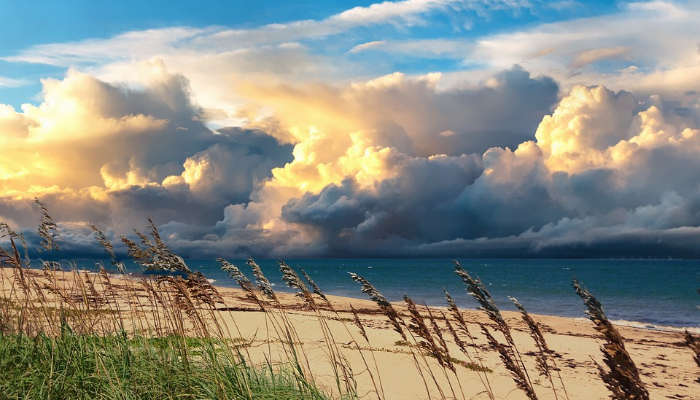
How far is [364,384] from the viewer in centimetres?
1052

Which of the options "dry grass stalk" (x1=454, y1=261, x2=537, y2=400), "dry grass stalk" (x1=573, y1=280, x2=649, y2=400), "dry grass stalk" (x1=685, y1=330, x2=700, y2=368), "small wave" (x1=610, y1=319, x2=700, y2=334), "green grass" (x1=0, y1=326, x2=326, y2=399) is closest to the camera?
"dry grass stalk" (x1=685, y1=330, x2=700, y2=368)

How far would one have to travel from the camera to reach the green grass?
19.6 feet

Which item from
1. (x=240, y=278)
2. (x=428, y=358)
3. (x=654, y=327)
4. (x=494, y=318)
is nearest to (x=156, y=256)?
(x=240, y=278)

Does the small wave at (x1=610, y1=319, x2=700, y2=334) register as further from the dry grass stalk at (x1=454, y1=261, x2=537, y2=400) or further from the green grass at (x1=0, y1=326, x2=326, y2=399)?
the dry grass stalk at (x1=454, y1=261, x2=537, y2=400)

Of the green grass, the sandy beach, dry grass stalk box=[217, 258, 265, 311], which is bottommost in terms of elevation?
the sandy beach

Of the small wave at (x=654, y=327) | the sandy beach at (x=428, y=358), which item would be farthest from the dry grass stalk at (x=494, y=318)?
the small wave at (x=654, y=327)

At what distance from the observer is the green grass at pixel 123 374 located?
5.97 meters

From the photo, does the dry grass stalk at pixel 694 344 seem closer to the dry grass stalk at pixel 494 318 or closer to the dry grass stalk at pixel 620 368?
the dry grass stalk at pixel 620 368

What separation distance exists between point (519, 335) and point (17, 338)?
24324 mm

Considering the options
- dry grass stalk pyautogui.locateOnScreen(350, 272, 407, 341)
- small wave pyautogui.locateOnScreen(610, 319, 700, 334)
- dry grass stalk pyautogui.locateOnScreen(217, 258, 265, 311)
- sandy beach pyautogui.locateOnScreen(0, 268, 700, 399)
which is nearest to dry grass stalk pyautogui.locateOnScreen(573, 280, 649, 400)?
sandy beach pyautogui.locateOnScreen(0, 268, 700, 399)

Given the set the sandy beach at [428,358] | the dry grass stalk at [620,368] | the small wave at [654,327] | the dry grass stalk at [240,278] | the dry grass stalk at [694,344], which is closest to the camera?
the dry grass stalk at [694,344]

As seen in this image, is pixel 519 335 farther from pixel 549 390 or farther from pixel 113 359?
pixel 113 359

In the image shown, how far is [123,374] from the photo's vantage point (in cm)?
655

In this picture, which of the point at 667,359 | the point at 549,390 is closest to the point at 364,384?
the point at 549,390
